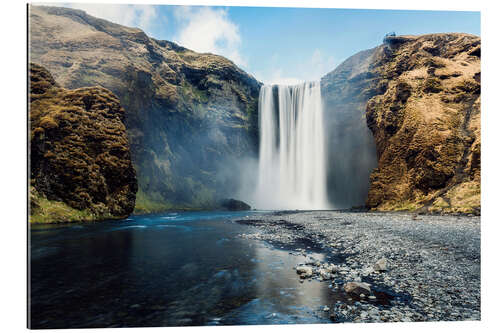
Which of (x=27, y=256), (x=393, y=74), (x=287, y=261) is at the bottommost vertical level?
(x=287, y=261)


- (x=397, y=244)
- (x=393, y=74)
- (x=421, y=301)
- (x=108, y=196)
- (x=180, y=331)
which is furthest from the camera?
(x=393, y=74)

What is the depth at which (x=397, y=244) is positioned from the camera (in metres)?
8.43

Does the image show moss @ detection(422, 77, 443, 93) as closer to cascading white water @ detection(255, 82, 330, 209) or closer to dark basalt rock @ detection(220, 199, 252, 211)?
cascading white water @ detection(255, 82, 330, 209)

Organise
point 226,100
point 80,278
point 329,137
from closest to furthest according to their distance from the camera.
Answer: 1. point 80,278
2. point 329,137
3. point 226,100

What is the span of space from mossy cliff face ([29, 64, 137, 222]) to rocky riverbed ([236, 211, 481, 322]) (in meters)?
12.5

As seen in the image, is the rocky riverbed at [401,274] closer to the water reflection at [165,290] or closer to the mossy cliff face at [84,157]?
the water reflection at [165,290]

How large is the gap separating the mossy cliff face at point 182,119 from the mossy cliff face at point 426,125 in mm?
21446

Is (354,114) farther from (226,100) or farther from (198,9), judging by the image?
(198,9)

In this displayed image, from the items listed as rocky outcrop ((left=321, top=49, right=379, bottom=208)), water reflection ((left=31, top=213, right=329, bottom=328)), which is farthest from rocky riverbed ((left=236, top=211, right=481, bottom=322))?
rocky outcrop ((left=321, top=49, right=379, bottom=208))

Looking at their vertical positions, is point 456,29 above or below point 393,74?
below

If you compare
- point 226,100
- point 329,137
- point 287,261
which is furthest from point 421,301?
point 226,100

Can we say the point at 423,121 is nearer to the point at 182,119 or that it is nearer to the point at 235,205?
the point at 235,205

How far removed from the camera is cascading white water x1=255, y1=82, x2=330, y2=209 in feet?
102

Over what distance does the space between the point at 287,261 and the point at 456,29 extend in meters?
7.84
